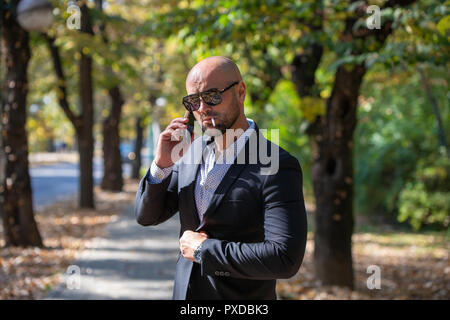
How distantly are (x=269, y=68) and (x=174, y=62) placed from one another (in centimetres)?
1025

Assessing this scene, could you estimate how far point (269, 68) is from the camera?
10.9 metres

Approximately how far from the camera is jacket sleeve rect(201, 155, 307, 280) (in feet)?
6.46

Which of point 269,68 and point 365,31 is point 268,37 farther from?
point 269,68

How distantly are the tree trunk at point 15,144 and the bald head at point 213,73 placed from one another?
7453mm

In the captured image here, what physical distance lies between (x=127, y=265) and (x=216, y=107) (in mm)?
6493

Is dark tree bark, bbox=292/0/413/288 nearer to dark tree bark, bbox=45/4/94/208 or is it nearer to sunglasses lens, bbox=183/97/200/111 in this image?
sunglasses lens, bbox=183/97/200/111

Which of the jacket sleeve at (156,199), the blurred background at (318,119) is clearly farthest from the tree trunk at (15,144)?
the jacket sleeve at (156,199)

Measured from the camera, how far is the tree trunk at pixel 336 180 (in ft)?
22.6

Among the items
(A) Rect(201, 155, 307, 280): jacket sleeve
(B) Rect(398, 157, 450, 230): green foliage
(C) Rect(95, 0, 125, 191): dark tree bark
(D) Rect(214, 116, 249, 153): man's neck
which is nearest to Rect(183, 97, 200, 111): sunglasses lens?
(D) Rect(214, 116, 249, 153): man's neck

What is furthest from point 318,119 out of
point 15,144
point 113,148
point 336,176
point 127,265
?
point 113,148

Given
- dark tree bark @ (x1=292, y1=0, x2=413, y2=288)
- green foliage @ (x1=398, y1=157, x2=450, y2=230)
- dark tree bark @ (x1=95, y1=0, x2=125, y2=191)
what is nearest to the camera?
dark tree bark @ (x1=292, y1=0, x2=413, y2=288)

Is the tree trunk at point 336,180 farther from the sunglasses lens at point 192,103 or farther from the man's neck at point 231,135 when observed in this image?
the sunglasses lens at point 192,103
